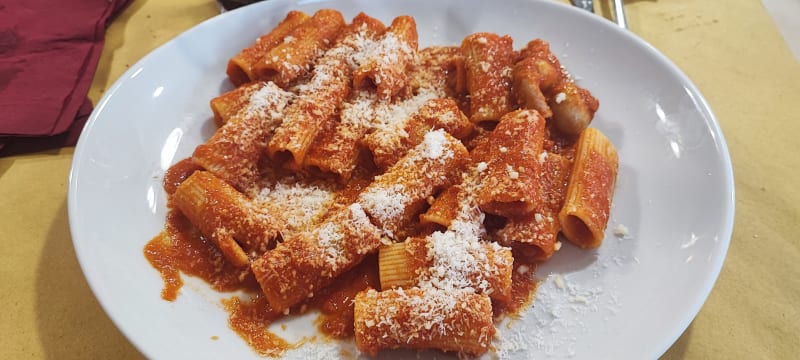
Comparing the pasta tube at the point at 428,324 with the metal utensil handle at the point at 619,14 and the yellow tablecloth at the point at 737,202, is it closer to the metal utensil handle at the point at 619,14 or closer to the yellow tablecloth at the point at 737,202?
the yellow tablecloth at the point at 737,202

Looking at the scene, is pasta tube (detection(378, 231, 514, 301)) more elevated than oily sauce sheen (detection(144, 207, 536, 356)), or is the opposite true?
pasta tube (detection(378, 231, 514, 301))

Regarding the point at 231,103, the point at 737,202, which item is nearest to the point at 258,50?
the point at 231,103

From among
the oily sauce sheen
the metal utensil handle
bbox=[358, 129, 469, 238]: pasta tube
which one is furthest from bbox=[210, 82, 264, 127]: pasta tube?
the metal utensil handle

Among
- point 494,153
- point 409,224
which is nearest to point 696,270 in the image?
point 494,153

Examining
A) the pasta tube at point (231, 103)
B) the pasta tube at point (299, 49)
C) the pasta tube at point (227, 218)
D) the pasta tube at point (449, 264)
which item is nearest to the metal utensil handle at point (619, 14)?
the pasta tube at point (299, 49)

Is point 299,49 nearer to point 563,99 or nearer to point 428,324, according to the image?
point 563,99

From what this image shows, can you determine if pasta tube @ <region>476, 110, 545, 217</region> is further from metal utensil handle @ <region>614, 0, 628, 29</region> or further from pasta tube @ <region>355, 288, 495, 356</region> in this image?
metal utensil handle @ <region>614, 0, 628, 29</region>
